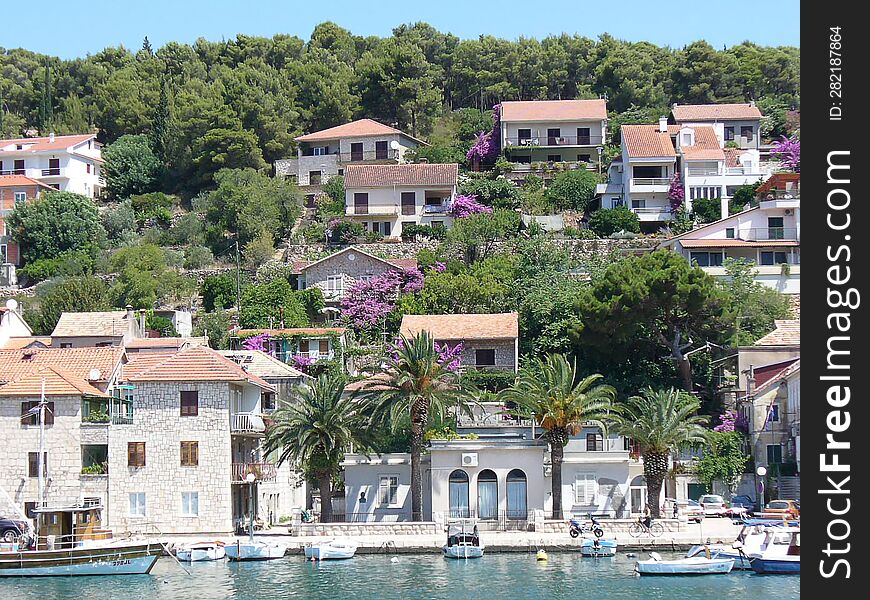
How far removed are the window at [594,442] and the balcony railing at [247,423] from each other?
49.3ft

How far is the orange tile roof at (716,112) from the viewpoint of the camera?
10888 centimetres

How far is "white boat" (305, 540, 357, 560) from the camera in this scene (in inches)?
2012

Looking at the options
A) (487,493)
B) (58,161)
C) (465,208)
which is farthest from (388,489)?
(58,161)

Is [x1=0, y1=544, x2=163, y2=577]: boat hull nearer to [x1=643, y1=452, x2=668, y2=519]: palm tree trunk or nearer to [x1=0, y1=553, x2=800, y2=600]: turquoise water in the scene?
[x1=0, y1=553, x2=800, y2=600]: turquoise water

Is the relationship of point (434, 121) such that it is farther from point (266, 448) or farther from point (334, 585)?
point (334, 585)

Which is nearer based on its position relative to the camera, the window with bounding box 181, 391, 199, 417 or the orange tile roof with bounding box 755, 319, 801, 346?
the window with bounding box 181, 391, 199, 417

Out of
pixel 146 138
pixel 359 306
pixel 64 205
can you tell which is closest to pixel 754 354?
pixel 359 306

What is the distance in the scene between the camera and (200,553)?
51.9 metres

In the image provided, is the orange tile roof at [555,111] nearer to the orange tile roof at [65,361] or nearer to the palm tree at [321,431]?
the orange tile roof at [65,361]

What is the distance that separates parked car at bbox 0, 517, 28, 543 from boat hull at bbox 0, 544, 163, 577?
4.07m

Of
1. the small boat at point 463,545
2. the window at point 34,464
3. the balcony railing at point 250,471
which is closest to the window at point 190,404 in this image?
the balcony railing at point 250,471

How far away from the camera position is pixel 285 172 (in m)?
109

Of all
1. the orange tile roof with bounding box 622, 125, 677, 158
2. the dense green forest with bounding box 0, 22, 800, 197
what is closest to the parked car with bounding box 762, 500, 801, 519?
the orange tile roof with bounding box 622, 125, 677, 158
